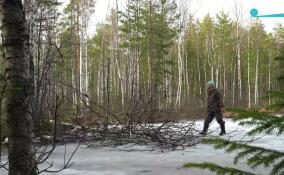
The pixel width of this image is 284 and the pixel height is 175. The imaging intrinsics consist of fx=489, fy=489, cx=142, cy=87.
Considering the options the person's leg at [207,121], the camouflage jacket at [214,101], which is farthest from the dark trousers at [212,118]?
the camouflage jacket at [214,101]

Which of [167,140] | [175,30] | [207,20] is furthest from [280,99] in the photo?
[207,20]

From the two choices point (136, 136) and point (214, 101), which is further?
point (214, 101)

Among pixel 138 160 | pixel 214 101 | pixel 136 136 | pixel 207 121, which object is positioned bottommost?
pixel 138 160

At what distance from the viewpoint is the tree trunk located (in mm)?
3998

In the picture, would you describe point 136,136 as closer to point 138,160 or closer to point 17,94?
point 138,160

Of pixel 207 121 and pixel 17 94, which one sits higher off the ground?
pixel 17 94

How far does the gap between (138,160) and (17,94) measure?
5849 mm

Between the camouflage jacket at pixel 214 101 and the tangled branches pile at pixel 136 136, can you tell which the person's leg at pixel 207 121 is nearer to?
the camouflage jacket at pixel 214 101

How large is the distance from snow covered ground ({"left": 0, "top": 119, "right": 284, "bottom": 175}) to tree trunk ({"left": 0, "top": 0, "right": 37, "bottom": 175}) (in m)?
3.72

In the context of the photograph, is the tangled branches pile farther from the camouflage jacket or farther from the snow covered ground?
the camouflage jacket

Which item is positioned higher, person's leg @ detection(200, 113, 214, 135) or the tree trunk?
the tree trunk

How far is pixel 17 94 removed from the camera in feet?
13.3

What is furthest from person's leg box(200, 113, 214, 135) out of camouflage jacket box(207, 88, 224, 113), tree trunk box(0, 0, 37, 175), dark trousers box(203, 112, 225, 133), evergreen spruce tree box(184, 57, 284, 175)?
evergreen spruce tree box(184, 57, 284, 175)

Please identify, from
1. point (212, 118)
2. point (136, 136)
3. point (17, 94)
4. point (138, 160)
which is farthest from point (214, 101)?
point (17, 94)
